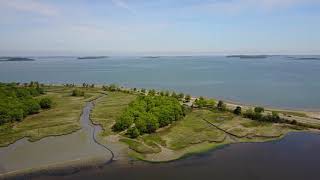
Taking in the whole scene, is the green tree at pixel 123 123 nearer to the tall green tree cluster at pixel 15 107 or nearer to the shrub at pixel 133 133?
the shrub at pixel 133 133

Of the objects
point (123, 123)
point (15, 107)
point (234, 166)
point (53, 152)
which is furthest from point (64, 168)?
point (15, 107)

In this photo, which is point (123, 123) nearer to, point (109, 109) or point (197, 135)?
point (197, 135)

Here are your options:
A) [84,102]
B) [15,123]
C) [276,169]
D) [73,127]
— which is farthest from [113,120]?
[276,169]

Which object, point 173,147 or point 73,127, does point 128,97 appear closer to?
point 73,127

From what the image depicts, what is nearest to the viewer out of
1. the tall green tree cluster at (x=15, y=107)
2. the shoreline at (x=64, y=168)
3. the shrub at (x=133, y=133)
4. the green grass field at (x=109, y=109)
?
the shoreline at (x=64, y=168)

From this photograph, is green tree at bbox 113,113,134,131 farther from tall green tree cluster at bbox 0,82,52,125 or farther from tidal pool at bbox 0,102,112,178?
tall green tree cluster at bbox 0,82,52,125

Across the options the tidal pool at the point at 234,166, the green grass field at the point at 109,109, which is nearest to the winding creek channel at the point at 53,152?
the tidal pool at the point at 234,166
